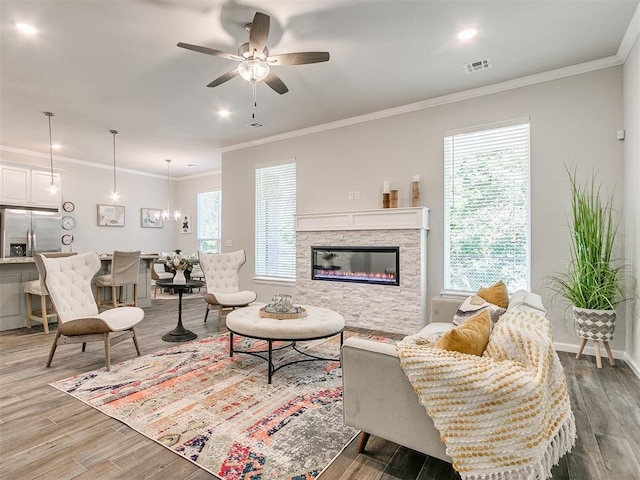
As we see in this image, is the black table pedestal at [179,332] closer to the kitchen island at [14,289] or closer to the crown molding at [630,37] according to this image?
the kitchen island at [14,289]

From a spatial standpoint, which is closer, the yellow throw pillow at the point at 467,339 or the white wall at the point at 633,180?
the yellow throw pillow at the point at 467,339

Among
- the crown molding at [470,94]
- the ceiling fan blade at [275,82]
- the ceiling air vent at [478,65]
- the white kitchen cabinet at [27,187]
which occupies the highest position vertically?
the ceiling air vent at [478,65]

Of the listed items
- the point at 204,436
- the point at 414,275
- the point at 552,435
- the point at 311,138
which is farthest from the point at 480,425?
the point at 311,138

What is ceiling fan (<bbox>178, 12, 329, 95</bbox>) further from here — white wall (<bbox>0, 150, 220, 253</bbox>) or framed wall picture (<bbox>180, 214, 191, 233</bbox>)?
framed wall picture (<bbox>180, 214, 191, 233</bbox>)

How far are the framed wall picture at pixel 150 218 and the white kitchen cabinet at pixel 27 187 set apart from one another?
6.40 ft

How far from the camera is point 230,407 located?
2.43 meters

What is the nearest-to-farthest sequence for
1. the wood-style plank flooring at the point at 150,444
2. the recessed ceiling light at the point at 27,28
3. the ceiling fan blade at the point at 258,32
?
the wood-style plank flooring at the point at 150,444, the ceiling fan blade at the point at 258,32, the recessed ceiling light at the point at 27,28

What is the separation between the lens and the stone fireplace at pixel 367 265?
4434 mm

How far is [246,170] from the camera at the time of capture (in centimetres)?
648

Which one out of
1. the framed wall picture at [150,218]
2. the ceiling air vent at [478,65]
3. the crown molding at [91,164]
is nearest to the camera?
the ceiling air vent at [478,65]

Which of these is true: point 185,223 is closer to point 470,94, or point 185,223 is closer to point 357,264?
point 357,264

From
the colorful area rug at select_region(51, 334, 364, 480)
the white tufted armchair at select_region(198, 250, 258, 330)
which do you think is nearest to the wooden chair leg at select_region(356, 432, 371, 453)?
the colorful area rug at select_region(51, 334, 364, 480)

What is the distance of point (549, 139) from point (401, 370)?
3483 mm

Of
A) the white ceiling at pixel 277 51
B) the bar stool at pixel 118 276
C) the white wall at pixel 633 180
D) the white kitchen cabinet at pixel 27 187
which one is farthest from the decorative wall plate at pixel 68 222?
the white wall at pixel 633 180
